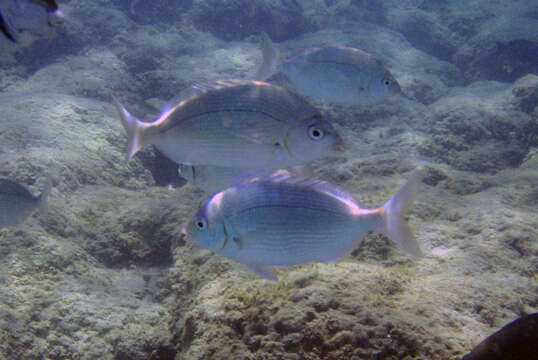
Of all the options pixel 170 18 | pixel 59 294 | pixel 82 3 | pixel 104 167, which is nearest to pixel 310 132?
pixel 59 294

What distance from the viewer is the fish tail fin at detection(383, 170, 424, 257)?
1.63m

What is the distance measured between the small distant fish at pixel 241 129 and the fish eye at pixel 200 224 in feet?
1.42

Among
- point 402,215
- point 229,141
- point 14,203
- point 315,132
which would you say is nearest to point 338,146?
point 315,132

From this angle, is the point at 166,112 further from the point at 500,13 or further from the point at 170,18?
the point at 500,13

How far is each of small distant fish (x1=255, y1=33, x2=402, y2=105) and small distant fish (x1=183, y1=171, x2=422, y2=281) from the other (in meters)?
1.69

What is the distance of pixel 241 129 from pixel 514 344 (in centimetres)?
171

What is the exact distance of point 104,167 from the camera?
17.2 ft

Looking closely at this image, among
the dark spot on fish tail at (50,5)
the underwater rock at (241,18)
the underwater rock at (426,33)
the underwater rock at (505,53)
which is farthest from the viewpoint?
the underwater rock at (426,33)

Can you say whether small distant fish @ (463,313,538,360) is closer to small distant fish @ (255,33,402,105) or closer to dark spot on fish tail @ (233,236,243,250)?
dark spot on fish tail @ (233,236,243,250)

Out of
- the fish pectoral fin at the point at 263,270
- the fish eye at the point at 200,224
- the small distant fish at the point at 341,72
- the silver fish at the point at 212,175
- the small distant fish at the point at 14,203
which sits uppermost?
the small distant fish at the point at 341,72

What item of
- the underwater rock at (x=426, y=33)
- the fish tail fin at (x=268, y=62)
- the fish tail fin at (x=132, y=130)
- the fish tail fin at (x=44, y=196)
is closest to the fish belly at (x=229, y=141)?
the fish tail fin at (x=132, y=130)

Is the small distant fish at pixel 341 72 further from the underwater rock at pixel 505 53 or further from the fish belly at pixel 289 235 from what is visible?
the underwater rock at pixel 505 53

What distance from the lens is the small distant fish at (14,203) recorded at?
2980 mm

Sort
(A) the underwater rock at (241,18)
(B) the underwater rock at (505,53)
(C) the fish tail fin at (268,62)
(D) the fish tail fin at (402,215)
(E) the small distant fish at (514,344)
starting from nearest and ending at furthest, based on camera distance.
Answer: (E) the small distant fish at (514,344) < (D) the fish tail fin at (402,215) < (C) the fish tail fin at (268,62) < (B) the underwater rock at (505,53) < (A) the underwater rock at (241,18)
